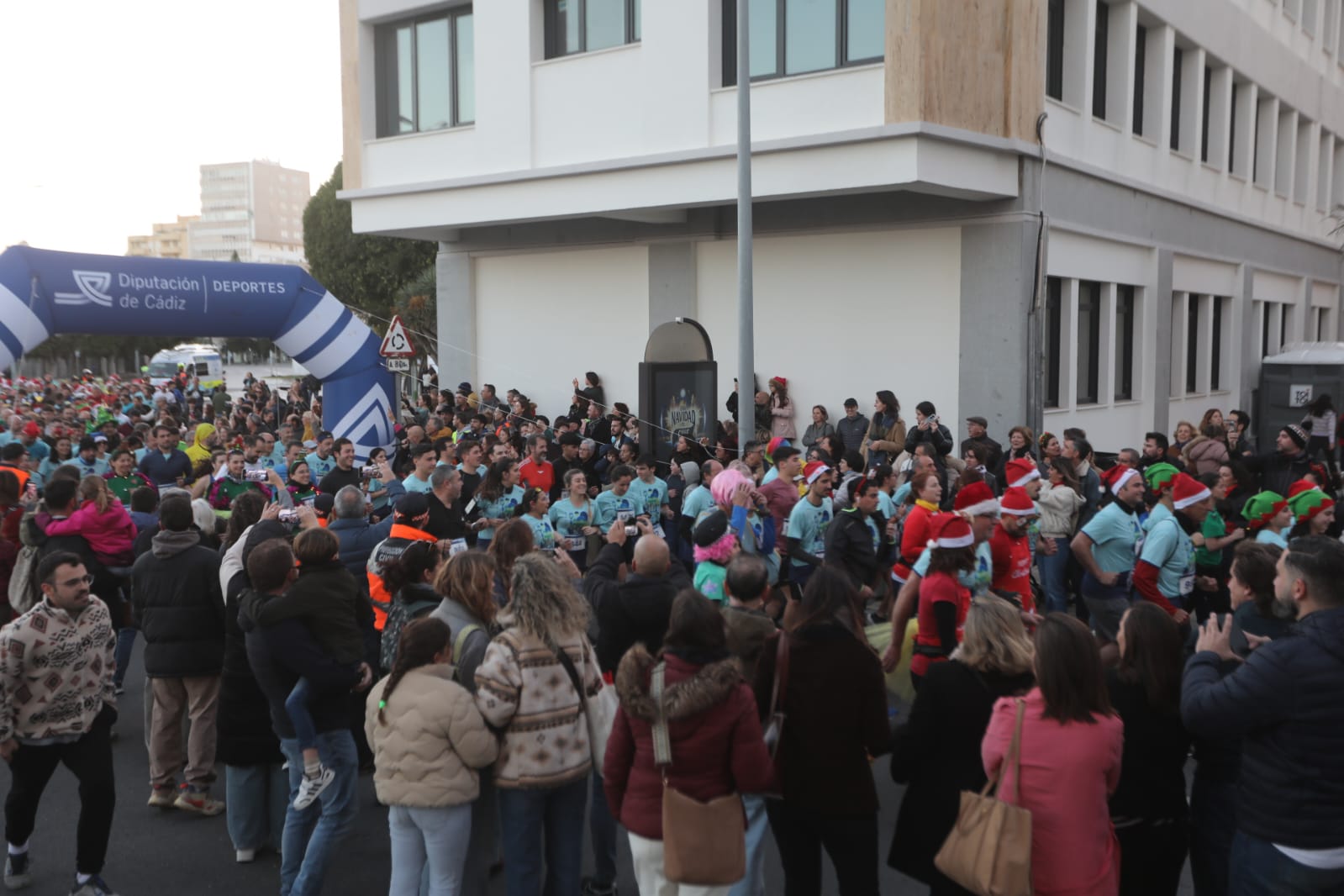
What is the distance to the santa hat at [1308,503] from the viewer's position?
7840mm

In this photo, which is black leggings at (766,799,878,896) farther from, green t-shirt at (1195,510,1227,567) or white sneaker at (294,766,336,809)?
green t-shirt at (1195,510,1227,567)

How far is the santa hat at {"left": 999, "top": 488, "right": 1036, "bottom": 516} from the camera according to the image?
7199 millimetres

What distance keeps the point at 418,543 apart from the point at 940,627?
2765 millimetres

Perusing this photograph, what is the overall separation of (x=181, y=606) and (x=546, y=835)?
276cm

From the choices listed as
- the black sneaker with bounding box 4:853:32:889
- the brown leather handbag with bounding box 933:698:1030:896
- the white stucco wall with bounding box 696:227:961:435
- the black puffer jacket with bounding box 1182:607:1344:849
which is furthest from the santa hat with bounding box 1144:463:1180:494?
the black sneaker with bounding box 4:853:32:889

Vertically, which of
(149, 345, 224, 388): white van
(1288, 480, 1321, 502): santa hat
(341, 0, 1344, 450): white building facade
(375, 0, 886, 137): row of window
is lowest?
(1288, 480, 1321, 502): santa hat

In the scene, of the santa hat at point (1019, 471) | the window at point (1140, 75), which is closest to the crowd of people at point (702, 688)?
the santa hat at point (1019, 471)

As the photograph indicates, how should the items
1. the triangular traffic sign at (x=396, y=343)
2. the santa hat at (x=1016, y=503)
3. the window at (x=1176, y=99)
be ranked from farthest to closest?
1. the window at (x=1176, y=99)
2. the triangular traffic sign at (x=396, y=343)
3. the santa hat at (x=1016, y=503)

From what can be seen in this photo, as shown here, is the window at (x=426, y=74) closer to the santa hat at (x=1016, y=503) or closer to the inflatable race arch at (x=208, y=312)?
the inflatable race arch at (x=208, y=312)

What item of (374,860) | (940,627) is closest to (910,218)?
(940,627)

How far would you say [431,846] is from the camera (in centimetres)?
462

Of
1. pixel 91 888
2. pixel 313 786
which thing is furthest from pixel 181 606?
pixel 313 786

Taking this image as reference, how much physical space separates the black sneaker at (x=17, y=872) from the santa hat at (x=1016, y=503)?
5865 millimetres

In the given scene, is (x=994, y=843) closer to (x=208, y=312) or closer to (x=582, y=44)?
(x=208, y=312)
